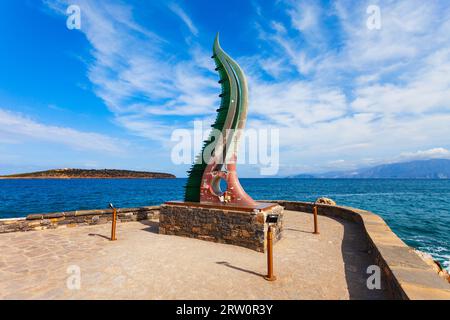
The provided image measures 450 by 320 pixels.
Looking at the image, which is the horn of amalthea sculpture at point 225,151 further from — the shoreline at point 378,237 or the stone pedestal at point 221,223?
the shoreline at point 378,237

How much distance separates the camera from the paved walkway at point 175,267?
4473 millimetres

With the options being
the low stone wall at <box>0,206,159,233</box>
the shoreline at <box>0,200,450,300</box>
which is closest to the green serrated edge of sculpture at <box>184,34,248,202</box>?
the low stone wall at <box>0,206,159,233</box>

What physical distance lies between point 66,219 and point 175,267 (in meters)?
7.15

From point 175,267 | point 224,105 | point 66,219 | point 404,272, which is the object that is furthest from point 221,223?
point 66,219

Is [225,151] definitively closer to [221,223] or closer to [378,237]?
[221,223]

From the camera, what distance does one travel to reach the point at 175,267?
5.70m

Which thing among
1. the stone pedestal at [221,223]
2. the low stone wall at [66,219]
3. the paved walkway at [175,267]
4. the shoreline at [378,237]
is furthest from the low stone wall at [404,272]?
the low stone wall at [66,219]

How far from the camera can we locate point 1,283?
482cm

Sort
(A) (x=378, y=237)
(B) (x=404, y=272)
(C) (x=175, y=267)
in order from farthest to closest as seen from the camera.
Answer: (A) (x=378, y=237) < (C) (x=175, y=267) < (B) (x=404, y=272)

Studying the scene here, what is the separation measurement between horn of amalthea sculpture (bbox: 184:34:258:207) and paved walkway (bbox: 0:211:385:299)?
1.73m

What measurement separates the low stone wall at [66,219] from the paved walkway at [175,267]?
2.06ft

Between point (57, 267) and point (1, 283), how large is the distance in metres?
1.05
